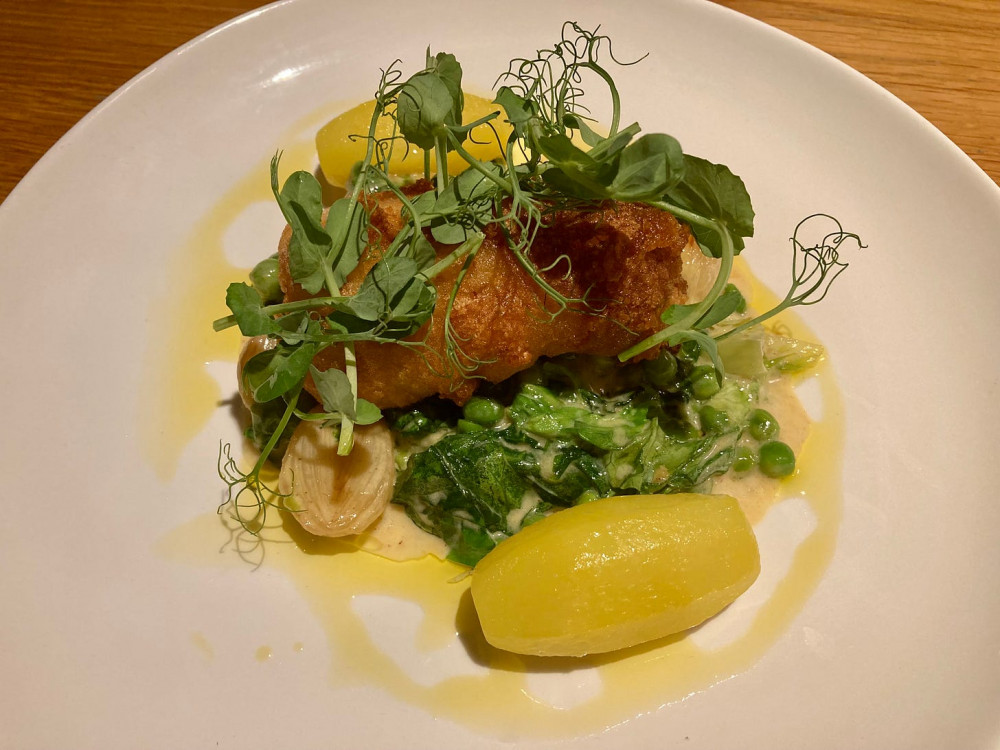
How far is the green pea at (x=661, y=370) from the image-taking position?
3105mm

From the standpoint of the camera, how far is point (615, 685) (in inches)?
100

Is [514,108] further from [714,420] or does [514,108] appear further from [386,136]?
[714,420]

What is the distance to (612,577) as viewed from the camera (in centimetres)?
238

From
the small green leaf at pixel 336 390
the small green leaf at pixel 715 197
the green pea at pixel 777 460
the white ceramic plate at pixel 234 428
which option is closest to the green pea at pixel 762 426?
the green pea at pixel 777 460

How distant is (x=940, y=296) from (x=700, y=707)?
2.23m

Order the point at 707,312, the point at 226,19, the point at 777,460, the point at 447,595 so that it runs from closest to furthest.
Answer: the point at 707,312, the point at 447,595, the point at 777,460, the point at 226,19

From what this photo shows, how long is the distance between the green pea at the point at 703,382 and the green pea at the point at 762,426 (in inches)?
9.0

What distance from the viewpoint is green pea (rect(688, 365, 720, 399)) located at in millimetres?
3182

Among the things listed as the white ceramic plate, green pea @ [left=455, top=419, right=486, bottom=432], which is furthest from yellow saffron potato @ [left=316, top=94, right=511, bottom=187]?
green pea @ [left=455, top=419, right=486, bottom=432]

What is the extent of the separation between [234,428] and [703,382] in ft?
7.24

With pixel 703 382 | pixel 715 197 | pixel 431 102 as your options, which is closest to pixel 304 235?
pixel 431 102

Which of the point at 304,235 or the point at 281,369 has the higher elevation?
the point at 304,235

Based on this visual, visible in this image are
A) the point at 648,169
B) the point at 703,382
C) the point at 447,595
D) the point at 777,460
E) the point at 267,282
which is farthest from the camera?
the point at 267,282

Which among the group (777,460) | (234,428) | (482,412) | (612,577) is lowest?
(234,428)
